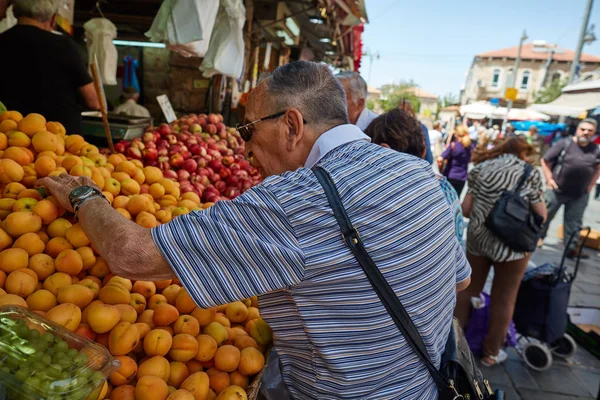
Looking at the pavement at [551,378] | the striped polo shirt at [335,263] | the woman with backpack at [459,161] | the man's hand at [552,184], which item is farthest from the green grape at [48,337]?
the man's hand at [552,184]

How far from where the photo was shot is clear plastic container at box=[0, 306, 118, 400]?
36.3 inches

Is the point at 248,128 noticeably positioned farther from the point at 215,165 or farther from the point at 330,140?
the point at 215,165

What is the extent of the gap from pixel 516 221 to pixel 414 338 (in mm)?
2186

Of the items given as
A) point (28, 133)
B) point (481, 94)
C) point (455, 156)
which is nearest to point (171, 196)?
point (28, 133)

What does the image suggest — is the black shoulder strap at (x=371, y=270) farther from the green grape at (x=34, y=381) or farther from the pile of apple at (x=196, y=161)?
the pile of apple at (x=196, y=161)

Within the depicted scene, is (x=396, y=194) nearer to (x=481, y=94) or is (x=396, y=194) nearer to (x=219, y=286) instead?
(x=219, y=286)

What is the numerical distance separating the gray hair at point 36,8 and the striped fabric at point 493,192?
345 centimetres

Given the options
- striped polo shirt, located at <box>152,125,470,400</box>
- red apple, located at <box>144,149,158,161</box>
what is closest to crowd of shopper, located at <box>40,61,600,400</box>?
striped polo shirt, located at <box>152,125,470,400</box>

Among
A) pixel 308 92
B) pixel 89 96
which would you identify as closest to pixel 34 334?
pixel 308 92

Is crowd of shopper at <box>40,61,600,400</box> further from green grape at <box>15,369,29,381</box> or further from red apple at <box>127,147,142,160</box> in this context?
red apple at <box>127,147,142,160</box>

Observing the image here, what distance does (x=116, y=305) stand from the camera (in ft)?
4.73

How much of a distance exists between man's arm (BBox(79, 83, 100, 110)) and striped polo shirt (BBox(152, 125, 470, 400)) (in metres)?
2.59

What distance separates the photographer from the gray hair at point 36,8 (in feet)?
8.91

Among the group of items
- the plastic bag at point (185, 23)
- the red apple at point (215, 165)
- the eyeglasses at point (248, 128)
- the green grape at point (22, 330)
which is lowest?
the red apple at point (215, 165)
